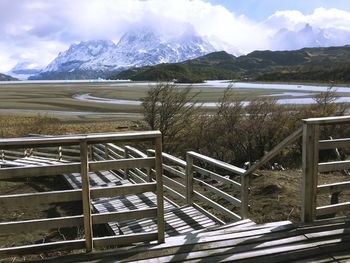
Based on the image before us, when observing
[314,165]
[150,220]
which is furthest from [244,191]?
[314,165]

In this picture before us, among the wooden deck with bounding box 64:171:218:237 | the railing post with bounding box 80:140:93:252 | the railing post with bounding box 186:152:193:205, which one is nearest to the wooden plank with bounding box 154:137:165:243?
the railing post with bounding box 80:140:93:252

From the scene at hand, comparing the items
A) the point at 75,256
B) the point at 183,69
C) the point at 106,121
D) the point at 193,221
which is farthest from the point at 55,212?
the point at 183,69

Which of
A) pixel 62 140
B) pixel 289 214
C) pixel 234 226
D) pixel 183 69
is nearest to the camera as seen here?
pixel 62 140

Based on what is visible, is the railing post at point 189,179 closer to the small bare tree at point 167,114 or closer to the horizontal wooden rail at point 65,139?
the horizontal wooden rail at point 65,139

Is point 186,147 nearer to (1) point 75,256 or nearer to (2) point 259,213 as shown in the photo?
(2) point 259,213

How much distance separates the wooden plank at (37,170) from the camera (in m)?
4.32

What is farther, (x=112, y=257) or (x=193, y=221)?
(x=193, y=221)

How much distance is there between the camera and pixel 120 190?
15.2 ft

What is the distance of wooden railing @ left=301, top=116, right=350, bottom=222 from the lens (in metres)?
4.97

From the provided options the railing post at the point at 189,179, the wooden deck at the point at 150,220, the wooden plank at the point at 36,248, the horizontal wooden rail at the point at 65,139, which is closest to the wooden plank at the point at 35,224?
the wooden plank at the point at 36,248

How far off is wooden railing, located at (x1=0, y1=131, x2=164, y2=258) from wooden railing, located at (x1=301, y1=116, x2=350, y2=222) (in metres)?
1.72

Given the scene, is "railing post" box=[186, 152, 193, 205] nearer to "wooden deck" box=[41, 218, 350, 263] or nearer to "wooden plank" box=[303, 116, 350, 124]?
"wooden deck" box=[41, 218, 350, 263]

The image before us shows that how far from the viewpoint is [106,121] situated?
39906 millimetres

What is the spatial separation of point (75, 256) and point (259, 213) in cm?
437
